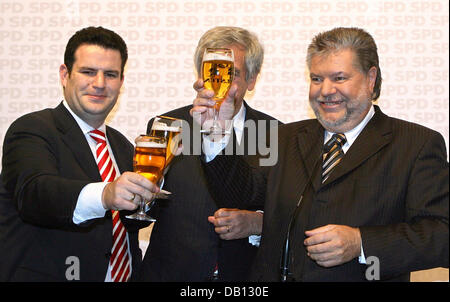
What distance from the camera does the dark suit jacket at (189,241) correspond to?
3039 mm

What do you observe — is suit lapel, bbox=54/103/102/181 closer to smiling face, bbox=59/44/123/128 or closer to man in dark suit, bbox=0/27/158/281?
man in dark suit, bbox=0/27/158/281

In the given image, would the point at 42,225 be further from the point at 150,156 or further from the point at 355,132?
the point at 355,132

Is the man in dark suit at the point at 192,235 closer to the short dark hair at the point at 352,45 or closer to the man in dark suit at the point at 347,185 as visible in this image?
the man in dark suit at the point at 347,185

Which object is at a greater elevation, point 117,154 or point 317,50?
point 317,50

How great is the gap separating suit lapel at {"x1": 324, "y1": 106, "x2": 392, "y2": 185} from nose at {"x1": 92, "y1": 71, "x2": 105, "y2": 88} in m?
1.26

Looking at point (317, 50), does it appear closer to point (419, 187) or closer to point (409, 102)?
point (419, 187)

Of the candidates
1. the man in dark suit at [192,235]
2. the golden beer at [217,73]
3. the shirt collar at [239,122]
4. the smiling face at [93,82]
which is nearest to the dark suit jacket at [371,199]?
the man in dark suit at [192,235]

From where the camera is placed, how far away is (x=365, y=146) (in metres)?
2.60

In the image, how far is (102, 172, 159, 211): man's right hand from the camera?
6.91 feet

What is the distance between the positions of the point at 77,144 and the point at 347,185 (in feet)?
4.19

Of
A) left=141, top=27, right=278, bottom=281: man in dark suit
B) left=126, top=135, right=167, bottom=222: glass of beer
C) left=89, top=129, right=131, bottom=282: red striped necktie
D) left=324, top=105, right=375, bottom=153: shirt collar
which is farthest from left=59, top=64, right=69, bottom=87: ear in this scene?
left=324, top=105, right=375, bottom=153: shirt collar

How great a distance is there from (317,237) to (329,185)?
34cm

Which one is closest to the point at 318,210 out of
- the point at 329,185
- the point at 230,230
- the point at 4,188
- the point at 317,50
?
the point at 329,185

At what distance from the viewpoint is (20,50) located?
4238mm
